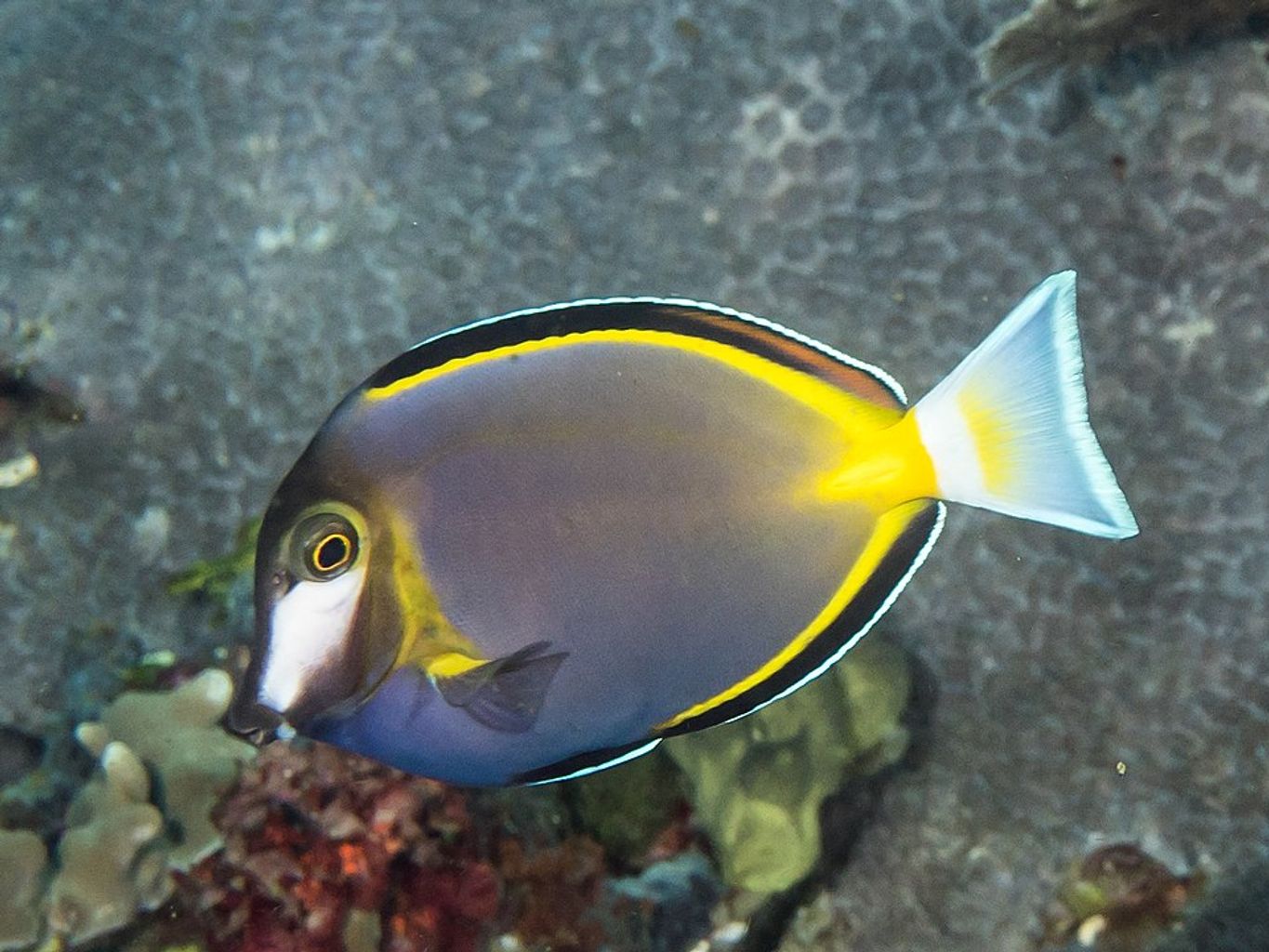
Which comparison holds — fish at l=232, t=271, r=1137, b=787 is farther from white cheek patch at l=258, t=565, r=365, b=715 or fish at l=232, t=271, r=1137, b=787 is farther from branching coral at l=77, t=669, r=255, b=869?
branching coral at l=77, t=669, r=255, b=869

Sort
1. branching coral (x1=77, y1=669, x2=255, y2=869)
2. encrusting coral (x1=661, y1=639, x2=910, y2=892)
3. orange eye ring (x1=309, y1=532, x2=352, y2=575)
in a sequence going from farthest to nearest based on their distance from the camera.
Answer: encrusting coral (x1=661, y1=639, x2=910, y2=892) → branching coral (x1=77, y1=669, x2=255, y2=869) → orange eye ring (x1=309, y1=532, x2=352, y2=575)

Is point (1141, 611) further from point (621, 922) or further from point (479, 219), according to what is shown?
point (479, 219)

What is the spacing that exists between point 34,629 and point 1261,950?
445 centimetres

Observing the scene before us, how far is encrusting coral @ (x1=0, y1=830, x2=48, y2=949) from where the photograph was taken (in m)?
2.87

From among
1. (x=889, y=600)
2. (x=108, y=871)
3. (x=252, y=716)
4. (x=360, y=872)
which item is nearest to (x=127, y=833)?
(x=108, y=871)

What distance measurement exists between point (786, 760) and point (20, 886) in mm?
2304

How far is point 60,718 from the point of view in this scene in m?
3.86

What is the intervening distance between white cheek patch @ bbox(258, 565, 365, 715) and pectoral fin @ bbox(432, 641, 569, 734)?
0.19 metres

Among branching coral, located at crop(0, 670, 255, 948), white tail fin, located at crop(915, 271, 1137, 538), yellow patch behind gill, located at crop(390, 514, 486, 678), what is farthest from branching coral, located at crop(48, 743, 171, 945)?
white tail fin, located at crop(915, 271, 1137, 538)

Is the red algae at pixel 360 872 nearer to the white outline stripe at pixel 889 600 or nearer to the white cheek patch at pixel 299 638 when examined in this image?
the white cheek patch at pixel 299 638

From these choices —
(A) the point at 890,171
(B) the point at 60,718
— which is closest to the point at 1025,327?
(A) the point at 890,171

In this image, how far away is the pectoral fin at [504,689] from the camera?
162cm

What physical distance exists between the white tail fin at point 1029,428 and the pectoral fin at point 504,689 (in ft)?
2.31

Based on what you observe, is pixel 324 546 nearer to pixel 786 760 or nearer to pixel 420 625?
pixel 420 625
